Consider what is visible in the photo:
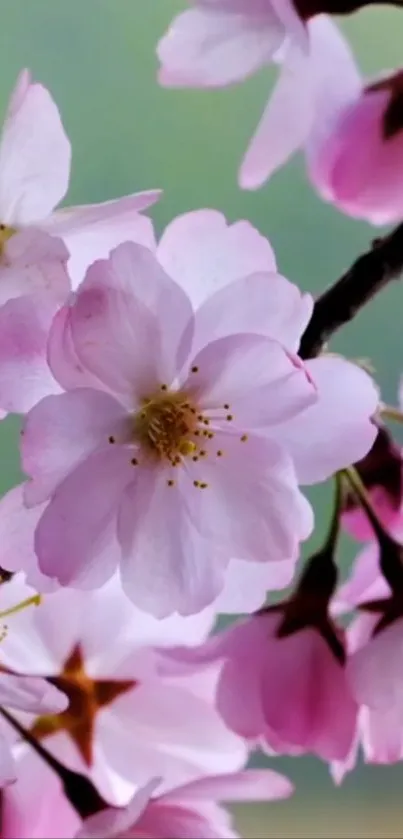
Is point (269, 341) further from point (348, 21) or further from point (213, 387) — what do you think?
point (348, 21)

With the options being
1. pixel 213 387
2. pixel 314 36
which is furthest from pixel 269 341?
pixel 314 36

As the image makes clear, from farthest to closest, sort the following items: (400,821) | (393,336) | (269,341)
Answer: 1. (400,821)
2. (393,336)
3. (269,341)

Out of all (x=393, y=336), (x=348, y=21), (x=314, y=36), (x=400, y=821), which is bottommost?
(x=400, y=821)

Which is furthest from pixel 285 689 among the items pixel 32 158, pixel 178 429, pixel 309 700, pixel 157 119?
pixel 157 119

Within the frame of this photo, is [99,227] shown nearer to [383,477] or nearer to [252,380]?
[252,380]

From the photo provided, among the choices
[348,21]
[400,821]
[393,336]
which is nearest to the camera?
[348,21]

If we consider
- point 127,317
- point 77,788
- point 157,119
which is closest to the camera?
point 127,317
